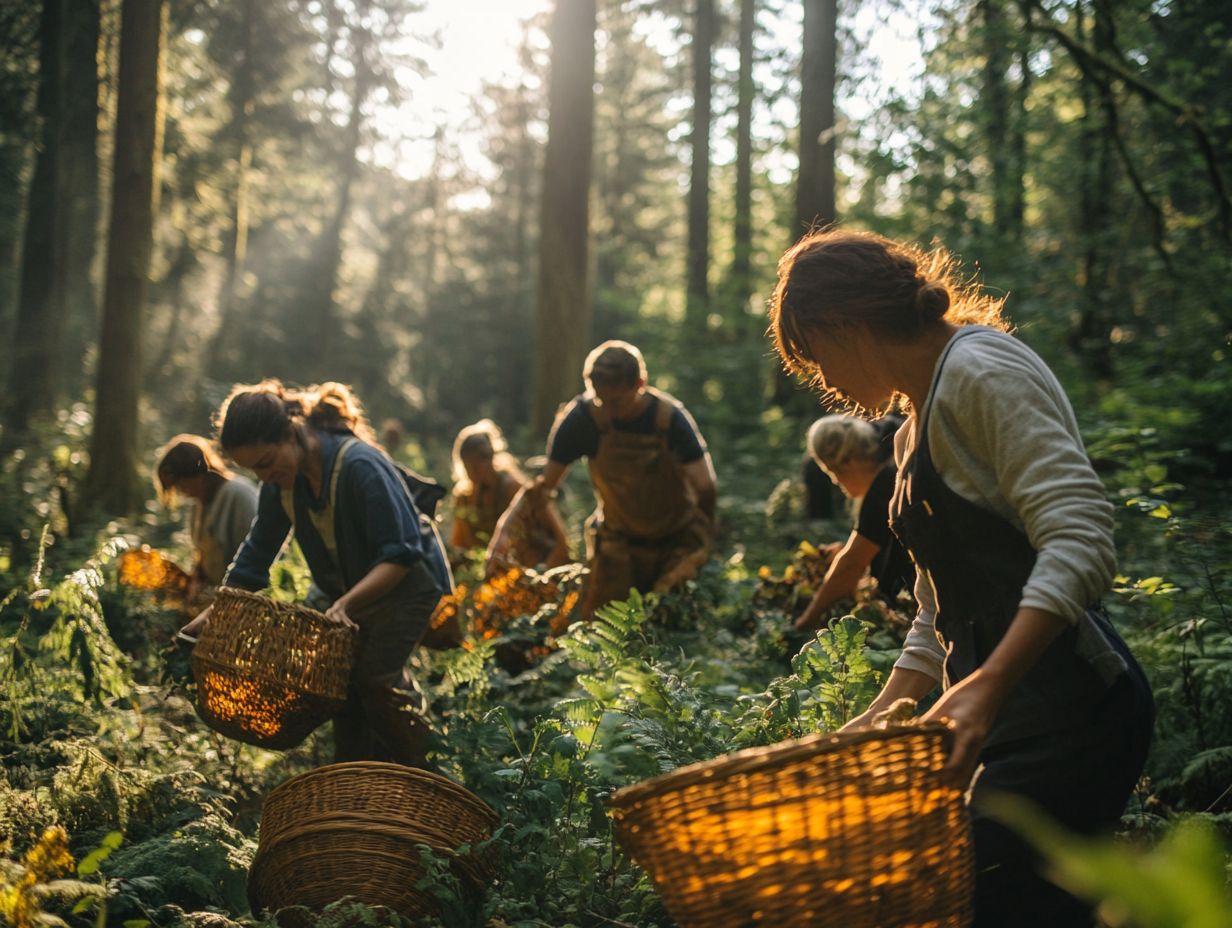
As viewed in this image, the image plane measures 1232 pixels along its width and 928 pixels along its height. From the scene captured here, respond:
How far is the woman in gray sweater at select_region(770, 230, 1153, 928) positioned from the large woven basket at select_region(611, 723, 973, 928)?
5.1 inches

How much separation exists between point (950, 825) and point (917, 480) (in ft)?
2.30

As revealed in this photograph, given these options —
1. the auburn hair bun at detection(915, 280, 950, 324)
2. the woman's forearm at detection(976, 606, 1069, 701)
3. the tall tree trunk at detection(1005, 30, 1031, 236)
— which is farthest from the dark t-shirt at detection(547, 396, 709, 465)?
the tall tree trunk at detection(1005, 30, 1031, 236)

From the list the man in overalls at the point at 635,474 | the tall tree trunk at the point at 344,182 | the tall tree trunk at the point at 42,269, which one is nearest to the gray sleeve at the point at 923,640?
the man in overalls at the point at 635,474

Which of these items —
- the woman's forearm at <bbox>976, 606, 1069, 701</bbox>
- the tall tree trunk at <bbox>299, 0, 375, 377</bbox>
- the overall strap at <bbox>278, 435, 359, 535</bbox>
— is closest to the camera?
the woman's forearm at <bbox>976, 606, 1069, 701</bbox>

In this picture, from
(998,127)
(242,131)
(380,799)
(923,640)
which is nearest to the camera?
(923,640)

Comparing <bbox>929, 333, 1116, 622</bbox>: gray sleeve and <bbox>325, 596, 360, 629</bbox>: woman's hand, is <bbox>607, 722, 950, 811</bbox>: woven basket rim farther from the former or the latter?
<bbox>325, 596, 360, 629</bbox>: woman's hand

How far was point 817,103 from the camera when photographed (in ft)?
41.3

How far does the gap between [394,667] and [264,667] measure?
849mm

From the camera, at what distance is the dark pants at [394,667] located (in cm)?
470

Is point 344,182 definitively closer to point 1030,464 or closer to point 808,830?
point 1030,464

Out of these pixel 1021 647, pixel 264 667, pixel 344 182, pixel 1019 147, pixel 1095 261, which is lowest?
pixel 264 667

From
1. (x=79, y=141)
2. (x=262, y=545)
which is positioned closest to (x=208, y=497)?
(x=262, y=545)

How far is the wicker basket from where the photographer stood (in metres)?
7.14

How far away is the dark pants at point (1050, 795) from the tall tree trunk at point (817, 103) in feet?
35.7
